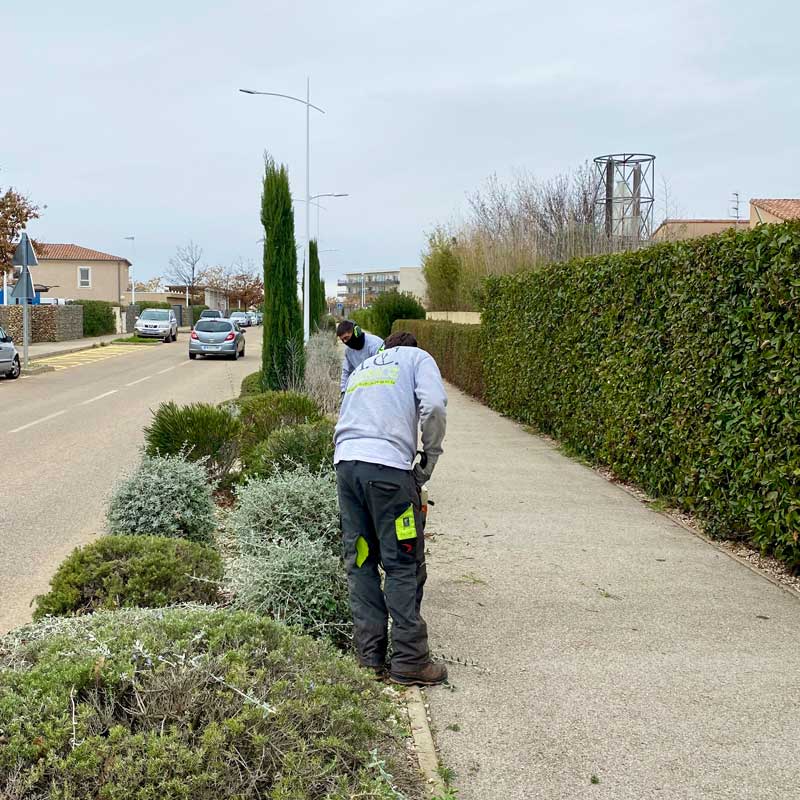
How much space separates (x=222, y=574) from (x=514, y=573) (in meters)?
2.29

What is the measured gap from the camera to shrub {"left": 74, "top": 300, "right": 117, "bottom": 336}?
49.3 meters

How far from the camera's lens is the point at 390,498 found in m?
4.51

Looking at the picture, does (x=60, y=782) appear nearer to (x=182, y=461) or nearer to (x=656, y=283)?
(x=182, y=461)

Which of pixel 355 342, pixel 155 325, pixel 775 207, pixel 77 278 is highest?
pixel 775 207

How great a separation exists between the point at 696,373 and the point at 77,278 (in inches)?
3045

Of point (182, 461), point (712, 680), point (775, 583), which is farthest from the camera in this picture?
point (182, 461)

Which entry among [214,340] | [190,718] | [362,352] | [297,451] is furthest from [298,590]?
[214,340]

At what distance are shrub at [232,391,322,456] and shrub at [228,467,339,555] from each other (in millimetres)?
2725

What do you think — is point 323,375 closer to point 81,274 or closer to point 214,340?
point 214,340

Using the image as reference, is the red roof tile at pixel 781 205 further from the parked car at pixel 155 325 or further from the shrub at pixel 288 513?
the shrub at pixel 288 513

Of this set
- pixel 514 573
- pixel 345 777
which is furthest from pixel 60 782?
pixel 514 573

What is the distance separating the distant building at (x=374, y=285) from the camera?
69863mm

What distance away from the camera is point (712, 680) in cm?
468

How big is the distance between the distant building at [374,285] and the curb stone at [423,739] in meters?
42.7
